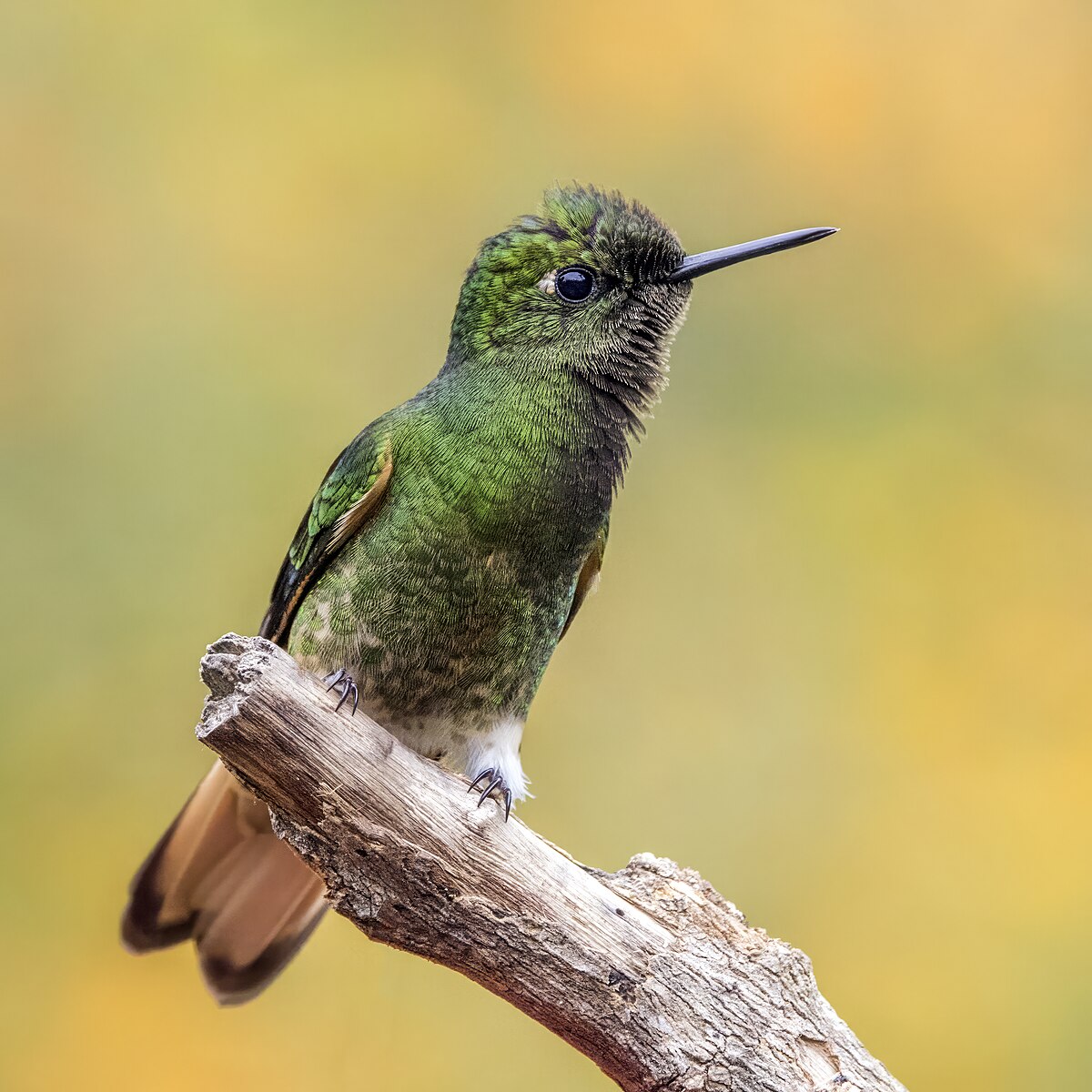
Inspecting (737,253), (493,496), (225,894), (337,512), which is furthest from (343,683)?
(737,253)

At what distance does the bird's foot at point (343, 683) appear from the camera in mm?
2996

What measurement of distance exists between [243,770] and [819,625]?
9.06ft

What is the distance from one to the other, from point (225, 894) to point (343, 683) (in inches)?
35.1

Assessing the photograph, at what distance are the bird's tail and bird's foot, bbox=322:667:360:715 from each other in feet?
1.75

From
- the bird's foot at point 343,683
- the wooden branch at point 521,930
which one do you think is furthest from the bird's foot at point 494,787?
the bird's foot at point 343,683

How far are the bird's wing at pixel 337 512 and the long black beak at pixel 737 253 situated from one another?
32.3 inches

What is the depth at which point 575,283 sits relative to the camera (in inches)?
128

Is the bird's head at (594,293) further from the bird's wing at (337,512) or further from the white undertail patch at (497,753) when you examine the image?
the white undertail patch at (497,753)

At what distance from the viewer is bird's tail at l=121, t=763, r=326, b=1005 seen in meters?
3.51

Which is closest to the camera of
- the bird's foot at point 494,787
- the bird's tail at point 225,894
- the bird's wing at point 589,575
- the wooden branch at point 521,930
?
the wooden branch at point 521,930

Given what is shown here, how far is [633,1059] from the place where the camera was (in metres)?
2.64

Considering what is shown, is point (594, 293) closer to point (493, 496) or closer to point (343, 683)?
point (493, 496)

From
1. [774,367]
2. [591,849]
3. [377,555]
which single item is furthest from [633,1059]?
[774,367]

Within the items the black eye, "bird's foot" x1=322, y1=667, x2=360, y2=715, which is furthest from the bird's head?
"bird's foot" x1=322, y1=667, x2=360, y2=715
